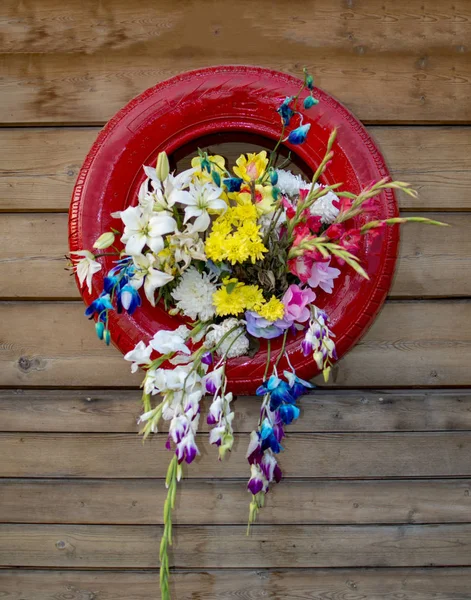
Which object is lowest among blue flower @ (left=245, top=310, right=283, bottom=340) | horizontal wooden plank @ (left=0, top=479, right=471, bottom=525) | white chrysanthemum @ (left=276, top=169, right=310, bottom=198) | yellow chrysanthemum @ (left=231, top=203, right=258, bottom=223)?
horizontal wooden plank @ (left=0, top=479, right=471, bottom=525)

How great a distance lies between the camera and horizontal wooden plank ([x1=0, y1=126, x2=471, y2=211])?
1.13m

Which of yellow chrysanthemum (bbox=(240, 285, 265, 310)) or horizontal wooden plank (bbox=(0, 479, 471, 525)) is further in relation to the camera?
horizontal wooden plank (bbox=(0, 479, 471, 525))

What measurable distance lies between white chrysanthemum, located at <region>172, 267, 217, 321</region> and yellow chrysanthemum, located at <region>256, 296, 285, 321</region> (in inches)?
3.1

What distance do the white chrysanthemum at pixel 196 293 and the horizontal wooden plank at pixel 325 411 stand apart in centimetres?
29

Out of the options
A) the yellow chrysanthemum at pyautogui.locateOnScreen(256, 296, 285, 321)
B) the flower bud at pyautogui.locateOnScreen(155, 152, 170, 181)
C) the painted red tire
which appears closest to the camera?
the flower bud at pyautogui.locateOnScreen(155, 152, 170, 181)

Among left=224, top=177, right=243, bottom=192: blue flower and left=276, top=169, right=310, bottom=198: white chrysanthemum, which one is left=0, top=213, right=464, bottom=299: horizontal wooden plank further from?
A: left=224, top=177, right=243, bottom=192: blue flower

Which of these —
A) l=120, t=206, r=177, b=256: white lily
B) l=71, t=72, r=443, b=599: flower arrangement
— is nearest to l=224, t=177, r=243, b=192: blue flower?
l=71, t=72, r=443, b=599: flower arrangement

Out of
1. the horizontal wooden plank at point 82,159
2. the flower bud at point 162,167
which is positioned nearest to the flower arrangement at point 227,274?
the flower bud at point 162,167

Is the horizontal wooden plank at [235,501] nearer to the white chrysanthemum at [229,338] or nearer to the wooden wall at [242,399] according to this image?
the wooden wall at [242,399]

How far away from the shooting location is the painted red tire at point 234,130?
40.5 inches

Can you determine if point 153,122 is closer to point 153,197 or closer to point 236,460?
point 153,197

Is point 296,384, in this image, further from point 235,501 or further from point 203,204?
point 235,501

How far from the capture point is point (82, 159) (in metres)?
1.14

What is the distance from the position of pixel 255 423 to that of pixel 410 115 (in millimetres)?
628
